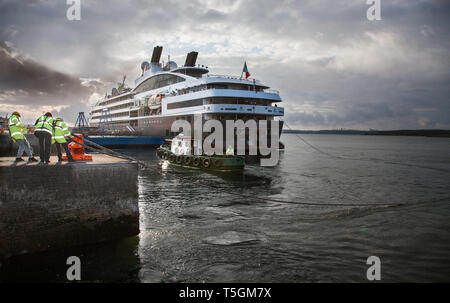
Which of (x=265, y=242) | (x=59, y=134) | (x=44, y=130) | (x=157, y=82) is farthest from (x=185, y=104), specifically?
(x=265, y=242)

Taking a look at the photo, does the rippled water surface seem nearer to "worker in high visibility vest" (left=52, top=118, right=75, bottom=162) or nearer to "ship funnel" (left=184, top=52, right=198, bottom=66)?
"worker in high visibility vest" (left=52, top=118, right=75, bottom=162)

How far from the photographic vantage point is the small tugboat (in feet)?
74.7

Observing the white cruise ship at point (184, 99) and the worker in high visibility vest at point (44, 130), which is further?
the white cruise ship at point (184, 99)

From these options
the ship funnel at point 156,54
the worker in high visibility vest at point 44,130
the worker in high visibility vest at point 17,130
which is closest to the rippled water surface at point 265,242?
the worker in high visibility vest at point 44,130

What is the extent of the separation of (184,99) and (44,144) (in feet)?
101

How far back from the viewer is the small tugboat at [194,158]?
22.8 m

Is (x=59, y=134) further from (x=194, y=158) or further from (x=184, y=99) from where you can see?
(x=184, y=99)

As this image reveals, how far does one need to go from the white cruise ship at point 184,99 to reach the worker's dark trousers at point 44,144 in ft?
81.1

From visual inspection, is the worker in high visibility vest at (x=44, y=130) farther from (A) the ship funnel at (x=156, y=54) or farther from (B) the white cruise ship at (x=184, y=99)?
(A) the ship funnel at (x=156, y=54)

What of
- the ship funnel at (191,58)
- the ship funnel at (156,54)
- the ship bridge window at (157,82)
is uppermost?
the ship funnel at (156,54)

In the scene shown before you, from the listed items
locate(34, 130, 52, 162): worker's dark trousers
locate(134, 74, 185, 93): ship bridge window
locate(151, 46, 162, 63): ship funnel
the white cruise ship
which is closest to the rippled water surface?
locate(34, 130, 52, 162): worker's dark trousers

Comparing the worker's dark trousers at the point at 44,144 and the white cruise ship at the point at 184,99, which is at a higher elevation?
the white cruise ship at the point at 184,99

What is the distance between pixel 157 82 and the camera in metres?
49.5
